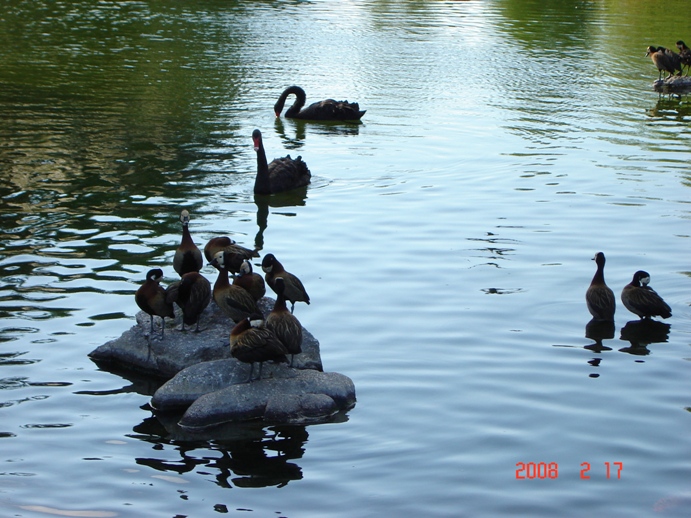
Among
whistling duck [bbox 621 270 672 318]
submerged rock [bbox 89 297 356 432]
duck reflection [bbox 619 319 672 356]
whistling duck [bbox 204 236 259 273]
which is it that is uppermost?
whistling duck [bbox 204 236 259 273]

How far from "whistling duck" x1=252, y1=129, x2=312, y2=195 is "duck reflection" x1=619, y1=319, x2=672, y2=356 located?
7.67 meters

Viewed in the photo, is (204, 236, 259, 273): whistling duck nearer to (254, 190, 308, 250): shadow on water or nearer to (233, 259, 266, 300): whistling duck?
(233, 259, 266, 300): whistling duck

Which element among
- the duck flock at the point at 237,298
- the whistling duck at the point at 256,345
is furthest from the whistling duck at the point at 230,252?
the whistling duck at the point at 256,345

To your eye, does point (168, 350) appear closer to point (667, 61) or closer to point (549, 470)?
point (549, 470)

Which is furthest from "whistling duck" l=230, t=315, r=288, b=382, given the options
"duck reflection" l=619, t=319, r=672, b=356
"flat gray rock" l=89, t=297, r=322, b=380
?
"duck reflection" l=619, t=319, r=672, b=356

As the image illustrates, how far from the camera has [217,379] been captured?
9992mm

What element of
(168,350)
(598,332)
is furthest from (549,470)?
(168,350)

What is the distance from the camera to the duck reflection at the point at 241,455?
341 inches

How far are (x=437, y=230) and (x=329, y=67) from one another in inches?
650

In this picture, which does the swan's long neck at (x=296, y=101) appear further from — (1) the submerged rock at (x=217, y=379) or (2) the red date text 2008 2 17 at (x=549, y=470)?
(2) the red date text 2008 2 17 at (x=549, y=470)

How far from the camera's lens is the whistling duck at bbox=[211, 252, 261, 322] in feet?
34.7

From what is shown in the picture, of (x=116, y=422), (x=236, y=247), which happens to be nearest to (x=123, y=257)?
(x=236, y=247)

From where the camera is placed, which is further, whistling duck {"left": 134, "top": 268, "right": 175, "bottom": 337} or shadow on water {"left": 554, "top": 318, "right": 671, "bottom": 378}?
shadow on water {"left": 554, "top": 318, "right": 671, "bottom": 378}

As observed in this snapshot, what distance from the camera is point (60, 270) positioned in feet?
44.2
